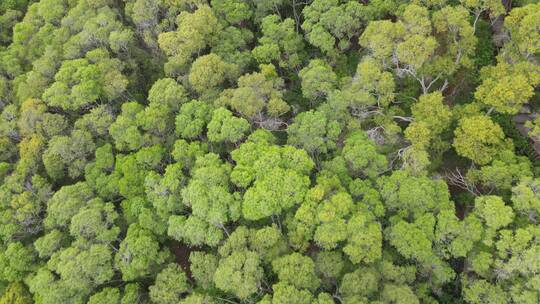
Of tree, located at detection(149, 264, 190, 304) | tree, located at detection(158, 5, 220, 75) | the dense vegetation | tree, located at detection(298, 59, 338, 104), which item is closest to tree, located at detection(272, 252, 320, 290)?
the dense vegetation

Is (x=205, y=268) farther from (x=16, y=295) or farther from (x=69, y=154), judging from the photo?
(x=16, y=295)

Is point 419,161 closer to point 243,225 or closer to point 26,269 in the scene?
point 243,225

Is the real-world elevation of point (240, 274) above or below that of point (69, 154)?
below

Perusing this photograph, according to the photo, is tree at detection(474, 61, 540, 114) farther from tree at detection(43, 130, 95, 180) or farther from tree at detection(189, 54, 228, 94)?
tree at detection(43, 130, 95, 180)

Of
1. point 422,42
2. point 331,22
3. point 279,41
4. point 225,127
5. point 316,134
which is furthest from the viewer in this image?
point 279,41

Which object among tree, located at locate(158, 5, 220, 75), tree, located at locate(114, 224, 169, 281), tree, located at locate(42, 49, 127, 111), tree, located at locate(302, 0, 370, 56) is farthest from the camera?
tree, located at locate(302, 0, 370, 56)

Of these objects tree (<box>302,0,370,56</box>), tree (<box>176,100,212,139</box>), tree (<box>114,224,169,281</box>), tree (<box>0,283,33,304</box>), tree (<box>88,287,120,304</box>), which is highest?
tree (<box>302,0,370,56</box>)

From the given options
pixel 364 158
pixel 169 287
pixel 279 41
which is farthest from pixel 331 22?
pixel 169 287

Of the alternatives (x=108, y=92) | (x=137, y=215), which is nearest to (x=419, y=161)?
(x=137, y=215)

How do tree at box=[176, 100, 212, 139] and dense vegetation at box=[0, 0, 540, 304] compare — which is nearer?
dense vegetation at box=[0, 0, 540, 304]
